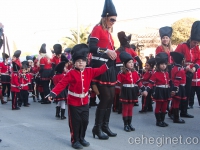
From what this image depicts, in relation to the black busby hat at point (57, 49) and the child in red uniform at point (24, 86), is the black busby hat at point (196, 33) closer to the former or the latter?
the black busby hat at point (57, 49)

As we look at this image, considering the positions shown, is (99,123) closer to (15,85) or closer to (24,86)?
(15,85)

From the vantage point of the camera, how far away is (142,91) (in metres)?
7.05

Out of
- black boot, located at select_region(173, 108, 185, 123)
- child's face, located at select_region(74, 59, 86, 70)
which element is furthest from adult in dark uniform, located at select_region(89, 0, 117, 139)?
black boot, located at select_region(173, 108, 185, 123)

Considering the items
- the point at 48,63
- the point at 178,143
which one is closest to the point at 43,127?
the point at 178,143

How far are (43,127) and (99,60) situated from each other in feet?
7.43

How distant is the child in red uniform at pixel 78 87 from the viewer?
16.6 feet

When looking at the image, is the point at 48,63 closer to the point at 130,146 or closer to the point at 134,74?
the point at 134,74

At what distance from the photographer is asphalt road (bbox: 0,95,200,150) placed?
527cm

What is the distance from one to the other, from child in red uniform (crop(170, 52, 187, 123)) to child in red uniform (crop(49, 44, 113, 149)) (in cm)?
249

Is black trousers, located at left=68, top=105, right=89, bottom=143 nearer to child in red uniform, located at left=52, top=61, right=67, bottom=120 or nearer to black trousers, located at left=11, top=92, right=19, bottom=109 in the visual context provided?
child in red uniform, located at left=52, top=61, right=67, bottom=120

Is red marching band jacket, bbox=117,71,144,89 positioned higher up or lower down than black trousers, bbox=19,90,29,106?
higher up

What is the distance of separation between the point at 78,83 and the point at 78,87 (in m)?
0.07

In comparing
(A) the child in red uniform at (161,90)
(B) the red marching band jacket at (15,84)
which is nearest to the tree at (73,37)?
(B) the red marching band jacket at (15,84)

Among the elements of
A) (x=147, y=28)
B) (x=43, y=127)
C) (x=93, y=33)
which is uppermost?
(x=147, y=28)
